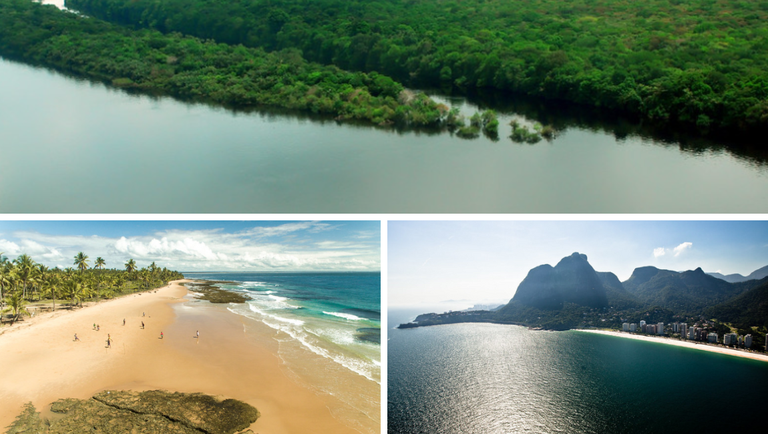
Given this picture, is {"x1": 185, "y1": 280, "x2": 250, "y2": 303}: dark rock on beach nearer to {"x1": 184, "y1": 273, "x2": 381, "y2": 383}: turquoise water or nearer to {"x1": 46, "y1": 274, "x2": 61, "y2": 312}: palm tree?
{"x1": 184, "y1": 273, "x2": 381, "y2": 383}: turquoise water

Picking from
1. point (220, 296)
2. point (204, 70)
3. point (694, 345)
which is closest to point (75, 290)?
point (220, 296)

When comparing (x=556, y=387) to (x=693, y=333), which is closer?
(x=556, y=387)

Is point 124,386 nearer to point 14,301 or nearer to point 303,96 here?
point 14,301

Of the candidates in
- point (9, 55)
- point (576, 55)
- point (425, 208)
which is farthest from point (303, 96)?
point (9, 55)

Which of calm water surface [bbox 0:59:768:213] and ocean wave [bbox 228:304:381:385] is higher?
calm water surface [bbox 0:59:768:213]

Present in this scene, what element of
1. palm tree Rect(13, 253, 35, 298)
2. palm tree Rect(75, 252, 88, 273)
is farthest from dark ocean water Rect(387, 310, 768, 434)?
palm tree Rect(75, 252, 88, 273)

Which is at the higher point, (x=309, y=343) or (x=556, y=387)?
(x=309, y=343)

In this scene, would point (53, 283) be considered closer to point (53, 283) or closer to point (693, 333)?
point (53, 283)
